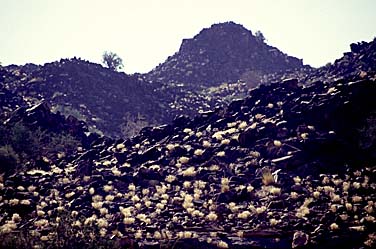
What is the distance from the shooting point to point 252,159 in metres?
23.8

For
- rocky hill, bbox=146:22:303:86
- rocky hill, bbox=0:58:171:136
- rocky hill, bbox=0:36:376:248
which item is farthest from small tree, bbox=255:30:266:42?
rocky hill, bbox=0:36:376:248

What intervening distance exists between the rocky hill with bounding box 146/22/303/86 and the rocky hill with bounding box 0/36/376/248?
41.2 m

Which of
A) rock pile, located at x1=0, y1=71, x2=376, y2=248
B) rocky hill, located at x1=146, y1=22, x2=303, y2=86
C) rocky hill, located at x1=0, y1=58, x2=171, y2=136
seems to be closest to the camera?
rock pile, located at x1=0, y1=71, x2=376, y2=248

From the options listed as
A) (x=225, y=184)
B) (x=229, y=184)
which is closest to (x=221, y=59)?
(x=229, y=184)

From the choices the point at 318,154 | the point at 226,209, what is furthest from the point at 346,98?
the point at 226,209

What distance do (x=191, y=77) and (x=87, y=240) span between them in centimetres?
5812

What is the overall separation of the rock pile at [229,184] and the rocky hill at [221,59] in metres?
41.8

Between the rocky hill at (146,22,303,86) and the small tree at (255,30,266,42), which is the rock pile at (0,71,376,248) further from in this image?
the small tree at (255,30,266,42)

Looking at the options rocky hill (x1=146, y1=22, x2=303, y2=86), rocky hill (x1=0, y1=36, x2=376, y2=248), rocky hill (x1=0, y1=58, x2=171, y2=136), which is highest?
rocky hill (x1=146, y1=22, x2=303, y2=86)

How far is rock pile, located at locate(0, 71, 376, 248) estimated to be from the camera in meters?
16.6

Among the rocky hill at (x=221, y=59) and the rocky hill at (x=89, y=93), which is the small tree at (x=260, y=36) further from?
the rocky hill at (x=89, y=93)

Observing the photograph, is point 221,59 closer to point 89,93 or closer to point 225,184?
point 89,93

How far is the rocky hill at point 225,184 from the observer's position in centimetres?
1647

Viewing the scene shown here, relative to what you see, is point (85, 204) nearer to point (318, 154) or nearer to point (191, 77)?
point (318, 154)
